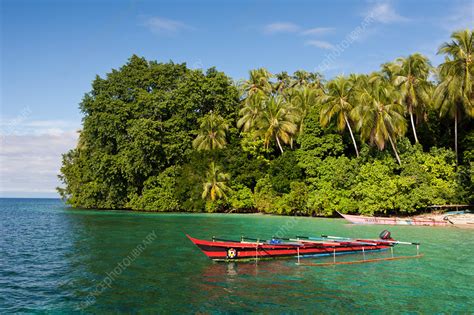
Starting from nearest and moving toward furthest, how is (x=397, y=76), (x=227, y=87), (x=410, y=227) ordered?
(x=410, y=227)
(x=397, y=76)
(x=227, y=87)

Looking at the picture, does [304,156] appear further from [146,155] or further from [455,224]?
[146,155]

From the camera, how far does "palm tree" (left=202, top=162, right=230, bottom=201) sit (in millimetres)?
48156

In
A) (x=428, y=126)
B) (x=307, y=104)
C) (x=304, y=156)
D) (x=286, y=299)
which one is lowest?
(x=286, y=299)

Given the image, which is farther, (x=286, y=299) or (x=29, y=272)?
(x=29, y=272)

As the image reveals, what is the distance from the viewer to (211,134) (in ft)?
168

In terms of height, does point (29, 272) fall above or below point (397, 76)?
below

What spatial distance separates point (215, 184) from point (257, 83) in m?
19.1

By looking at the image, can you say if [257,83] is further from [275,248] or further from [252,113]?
[275,248]

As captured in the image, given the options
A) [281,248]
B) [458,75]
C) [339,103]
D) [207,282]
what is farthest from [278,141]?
[207,282]

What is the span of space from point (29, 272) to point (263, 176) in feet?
115

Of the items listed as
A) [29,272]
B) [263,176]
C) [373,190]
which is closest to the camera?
[29,272]

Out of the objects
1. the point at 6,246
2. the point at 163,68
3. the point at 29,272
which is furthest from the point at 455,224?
the point at 163,68

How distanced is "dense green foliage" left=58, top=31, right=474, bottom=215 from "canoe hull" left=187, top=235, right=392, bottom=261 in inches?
788

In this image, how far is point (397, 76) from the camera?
139 feet
